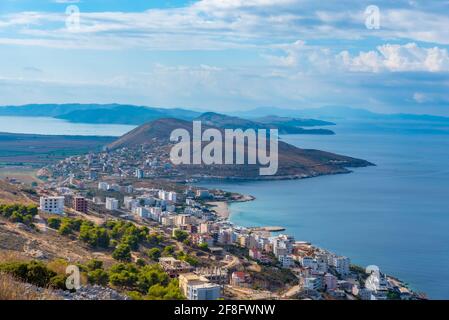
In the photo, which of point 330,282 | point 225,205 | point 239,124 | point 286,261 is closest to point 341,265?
point 286,261

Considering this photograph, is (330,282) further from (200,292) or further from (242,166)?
(242,166)

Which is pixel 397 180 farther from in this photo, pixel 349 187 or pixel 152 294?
pixel 152 294

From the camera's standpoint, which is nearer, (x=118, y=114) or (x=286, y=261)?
(x=286, y=261)

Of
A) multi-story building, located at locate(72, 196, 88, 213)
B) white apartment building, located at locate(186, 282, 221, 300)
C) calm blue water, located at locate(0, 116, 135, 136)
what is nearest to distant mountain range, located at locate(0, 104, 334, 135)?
calm blue water, located at locate(0, 116, 135, 136)

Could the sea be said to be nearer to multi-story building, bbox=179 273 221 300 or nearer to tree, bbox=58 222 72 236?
multi-story building, bbox=179 273 221 300
